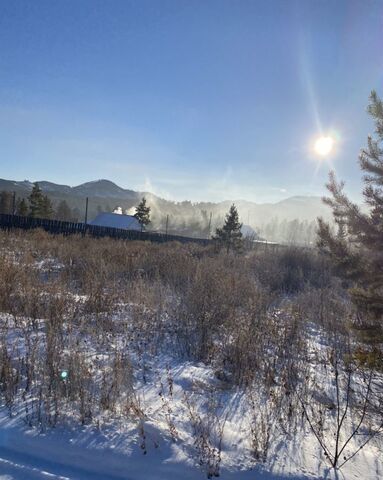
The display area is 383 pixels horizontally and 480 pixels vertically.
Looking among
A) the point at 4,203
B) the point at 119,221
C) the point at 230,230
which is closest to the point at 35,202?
the point at 4,203

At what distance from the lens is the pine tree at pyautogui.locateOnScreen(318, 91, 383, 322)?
3.22 meters

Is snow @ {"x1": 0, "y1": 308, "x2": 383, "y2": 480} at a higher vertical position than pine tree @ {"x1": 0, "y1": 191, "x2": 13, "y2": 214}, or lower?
lower

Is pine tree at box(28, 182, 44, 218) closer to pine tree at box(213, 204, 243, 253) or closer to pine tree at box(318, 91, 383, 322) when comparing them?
pine tree at box(213, 204, 243, 253)

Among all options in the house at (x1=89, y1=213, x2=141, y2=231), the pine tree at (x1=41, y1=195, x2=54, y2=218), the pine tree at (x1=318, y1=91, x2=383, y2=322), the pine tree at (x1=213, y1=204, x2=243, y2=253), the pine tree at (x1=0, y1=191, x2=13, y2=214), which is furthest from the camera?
the house at (x1=89, y1=213, x2=141, y2=231)

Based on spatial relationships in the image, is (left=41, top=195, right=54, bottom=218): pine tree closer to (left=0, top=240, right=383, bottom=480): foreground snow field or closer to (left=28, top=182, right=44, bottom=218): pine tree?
(left=28, top=182, right=44, bottom=218): pine tree

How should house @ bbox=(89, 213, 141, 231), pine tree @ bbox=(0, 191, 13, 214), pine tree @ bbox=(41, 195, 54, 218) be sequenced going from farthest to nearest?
house @ bbox=(89, 213, 141, 231)
pine tree @ bbox=(0, 191, 13, 214)
pine tree @ bbox=(41, 195, 54, 218)

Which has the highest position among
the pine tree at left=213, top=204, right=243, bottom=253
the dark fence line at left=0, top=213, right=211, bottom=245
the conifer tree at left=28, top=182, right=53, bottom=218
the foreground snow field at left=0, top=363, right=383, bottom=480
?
the conifer tree at left=28, top=182, right=53, bottom=218

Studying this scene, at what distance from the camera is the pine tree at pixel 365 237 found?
10.6 ft

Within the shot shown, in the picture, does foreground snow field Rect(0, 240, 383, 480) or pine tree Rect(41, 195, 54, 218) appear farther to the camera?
pine tree Rect(41, 195, 54, 218)

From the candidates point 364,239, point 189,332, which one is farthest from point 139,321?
point 364,239

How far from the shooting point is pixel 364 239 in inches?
129

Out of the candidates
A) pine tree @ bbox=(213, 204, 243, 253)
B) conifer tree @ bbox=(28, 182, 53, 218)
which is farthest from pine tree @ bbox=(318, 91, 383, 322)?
conifer tree @ bbox=(28, 182, 53, 218)

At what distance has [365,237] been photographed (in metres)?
3.27

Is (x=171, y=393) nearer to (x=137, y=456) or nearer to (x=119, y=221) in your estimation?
(x=137, y=456)
